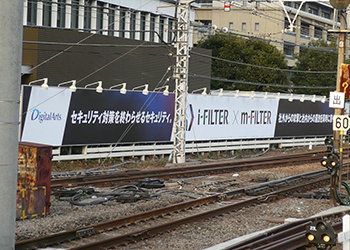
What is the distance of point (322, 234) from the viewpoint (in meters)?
7.13

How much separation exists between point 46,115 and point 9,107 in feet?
50.3

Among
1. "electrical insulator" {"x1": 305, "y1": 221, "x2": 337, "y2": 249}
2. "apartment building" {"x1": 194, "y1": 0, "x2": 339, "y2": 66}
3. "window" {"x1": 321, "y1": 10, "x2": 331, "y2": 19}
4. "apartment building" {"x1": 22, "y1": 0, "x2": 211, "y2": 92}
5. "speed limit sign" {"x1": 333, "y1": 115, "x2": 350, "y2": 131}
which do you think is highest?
"window" {"x1": 321, "y1": 10, "x2": 331, "y2": 19}

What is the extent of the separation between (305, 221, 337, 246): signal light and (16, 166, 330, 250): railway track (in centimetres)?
353

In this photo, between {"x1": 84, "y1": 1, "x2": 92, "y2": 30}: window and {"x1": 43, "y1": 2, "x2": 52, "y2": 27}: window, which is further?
{"x1": 84, "y1": 1, "x2": 92, "y2": 30}: window

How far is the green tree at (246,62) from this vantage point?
177 ft

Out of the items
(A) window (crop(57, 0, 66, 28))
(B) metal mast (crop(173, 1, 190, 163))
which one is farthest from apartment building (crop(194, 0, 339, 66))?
(B) metal mast (crop(173, 1, 190, 163))

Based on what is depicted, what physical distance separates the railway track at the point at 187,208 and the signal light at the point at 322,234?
3.53 metres

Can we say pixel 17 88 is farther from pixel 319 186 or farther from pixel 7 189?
pixel 319 186

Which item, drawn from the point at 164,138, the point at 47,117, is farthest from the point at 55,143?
the point at 164,138

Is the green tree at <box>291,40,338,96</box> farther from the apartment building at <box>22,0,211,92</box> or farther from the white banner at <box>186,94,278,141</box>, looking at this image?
the white banner at <box>186,94,278,141</box>

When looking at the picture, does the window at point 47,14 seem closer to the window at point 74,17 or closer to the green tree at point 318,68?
the window at point 74,17

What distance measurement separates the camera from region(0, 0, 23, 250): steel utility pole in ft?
16.1

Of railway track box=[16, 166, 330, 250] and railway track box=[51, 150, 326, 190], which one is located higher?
railway track box=[16, 166, 330, 250]

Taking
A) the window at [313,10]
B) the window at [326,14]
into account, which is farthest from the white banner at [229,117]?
the window at [326,14]
